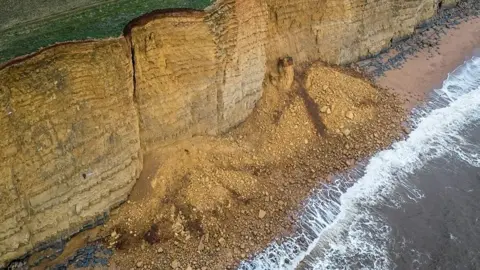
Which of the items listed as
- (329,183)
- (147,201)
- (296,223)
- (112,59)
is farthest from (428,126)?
(112,59)

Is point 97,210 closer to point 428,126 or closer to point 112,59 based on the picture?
point 112,59

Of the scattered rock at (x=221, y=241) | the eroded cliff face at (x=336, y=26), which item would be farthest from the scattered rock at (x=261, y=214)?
the eroded cliff face at (x=336, y=26)

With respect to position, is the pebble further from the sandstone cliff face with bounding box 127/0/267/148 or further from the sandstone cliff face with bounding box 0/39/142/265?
the sandstone cliff face with bounding box 0/39/142/265

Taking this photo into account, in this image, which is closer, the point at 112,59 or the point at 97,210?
the point at 112,59

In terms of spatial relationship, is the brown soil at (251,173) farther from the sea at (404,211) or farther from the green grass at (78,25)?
the green grass at (78,25)

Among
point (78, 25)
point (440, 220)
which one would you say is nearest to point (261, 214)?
point (440, 220)

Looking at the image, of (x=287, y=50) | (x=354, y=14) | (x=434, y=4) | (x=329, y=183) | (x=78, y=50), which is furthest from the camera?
(x=434, y=4)
